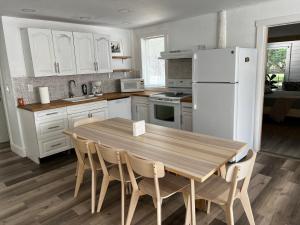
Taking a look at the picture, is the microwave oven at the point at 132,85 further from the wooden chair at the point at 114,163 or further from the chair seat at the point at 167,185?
the chair seat at the point at 167,185

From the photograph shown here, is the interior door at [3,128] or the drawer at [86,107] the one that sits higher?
the drawer at [86,107]

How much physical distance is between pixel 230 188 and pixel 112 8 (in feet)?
9.52

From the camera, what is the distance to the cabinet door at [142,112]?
15.3 ft

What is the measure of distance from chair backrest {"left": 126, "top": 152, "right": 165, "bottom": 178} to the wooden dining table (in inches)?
2.6

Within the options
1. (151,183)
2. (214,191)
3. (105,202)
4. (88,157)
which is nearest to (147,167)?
(151,183)

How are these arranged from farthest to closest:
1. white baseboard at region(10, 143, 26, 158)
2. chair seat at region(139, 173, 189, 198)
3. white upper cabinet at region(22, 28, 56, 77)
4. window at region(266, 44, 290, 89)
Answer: window at region(266, 44, 290, 89) < white baseboard at region(10, 143, 26, 158) < white upper cabinet at region(22, 28, 56, 77) < chair seat at region(139, 173, 189, 198)

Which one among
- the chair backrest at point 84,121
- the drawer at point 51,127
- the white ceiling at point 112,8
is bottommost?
the drawer at point 51,127

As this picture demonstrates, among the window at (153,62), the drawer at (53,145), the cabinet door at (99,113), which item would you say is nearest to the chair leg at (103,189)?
the drawer at (53,145)

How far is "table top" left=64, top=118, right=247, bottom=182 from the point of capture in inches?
64.3

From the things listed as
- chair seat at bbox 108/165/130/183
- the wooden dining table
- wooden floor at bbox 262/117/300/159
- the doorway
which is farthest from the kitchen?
the doorway

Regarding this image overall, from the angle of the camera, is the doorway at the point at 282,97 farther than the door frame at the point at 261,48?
Yes

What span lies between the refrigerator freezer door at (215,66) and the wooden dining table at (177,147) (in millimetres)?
1231

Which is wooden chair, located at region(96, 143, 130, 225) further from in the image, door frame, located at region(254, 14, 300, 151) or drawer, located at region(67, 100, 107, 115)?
door frame, located at region(254, 14, 300, 151)

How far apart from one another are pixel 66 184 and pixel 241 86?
275cm
